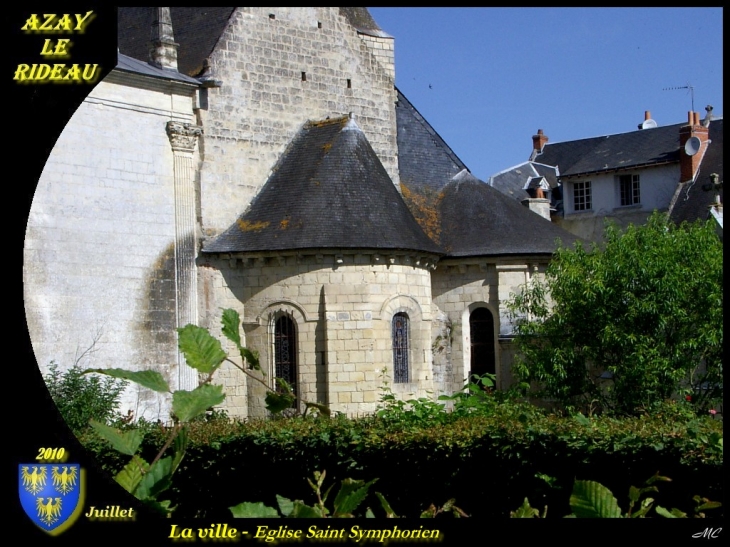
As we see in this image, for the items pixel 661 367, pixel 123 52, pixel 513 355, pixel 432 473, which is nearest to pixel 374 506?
pixel 432 473

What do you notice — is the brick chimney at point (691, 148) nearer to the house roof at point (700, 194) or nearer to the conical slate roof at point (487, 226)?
the house roof at point (700, 194)

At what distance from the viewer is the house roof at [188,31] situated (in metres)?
21.8

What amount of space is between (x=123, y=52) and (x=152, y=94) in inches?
166

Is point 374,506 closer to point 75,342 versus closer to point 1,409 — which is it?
point 1,409

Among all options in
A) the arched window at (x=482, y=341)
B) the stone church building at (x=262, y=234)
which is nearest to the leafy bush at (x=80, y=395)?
the stone church building at (x=262, y=234)

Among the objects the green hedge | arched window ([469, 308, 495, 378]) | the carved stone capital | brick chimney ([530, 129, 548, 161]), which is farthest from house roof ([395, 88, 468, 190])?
brick chimney ([530, 129, 548, 161])

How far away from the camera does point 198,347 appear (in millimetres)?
2604

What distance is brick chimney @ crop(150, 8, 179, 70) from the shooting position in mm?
20953

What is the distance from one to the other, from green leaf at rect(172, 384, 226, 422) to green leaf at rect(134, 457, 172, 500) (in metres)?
0.22

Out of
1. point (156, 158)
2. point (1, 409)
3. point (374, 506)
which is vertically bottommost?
point (374, 506)

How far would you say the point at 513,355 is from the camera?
2234 cm

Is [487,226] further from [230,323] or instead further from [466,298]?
[230,323]

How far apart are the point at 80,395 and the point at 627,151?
24.3 meters

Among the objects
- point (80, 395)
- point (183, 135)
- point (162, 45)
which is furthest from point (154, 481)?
point (162, 45)
